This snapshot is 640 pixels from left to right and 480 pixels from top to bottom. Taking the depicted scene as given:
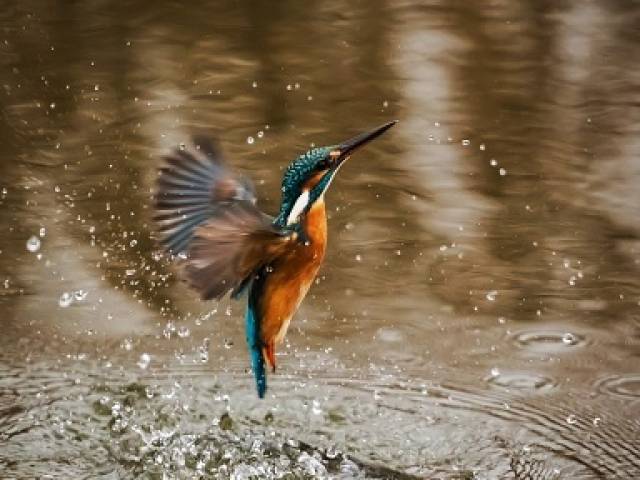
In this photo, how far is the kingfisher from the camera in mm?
3156

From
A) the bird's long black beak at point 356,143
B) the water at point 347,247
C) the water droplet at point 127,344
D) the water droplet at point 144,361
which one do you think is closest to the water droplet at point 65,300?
the water at point 347,247

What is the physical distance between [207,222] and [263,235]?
16 centimetres

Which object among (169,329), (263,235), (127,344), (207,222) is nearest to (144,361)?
(127,344)

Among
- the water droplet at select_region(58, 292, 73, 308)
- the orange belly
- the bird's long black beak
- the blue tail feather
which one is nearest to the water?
the water droplet at select_region(58, 292, 73, 308)

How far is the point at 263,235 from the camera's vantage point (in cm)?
304

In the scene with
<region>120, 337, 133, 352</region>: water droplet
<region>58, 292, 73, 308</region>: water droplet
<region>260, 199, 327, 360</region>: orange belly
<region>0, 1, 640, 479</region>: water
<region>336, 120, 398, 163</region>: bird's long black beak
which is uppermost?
<region>336, 120, 398, 163</region>: bird's long black beak

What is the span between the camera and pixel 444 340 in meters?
4.15

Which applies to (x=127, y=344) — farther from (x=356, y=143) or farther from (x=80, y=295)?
(x=356, y=143)

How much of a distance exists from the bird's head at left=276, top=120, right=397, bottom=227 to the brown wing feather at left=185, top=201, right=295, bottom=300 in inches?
4.2

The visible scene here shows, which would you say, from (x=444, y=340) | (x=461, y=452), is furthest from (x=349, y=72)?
(x=461, y=452)

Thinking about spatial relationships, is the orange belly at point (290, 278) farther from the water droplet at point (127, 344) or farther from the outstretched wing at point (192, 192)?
the water droplet at point (127, 344)

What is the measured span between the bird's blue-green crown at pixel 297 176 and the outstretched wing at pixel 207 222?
0.08 metres

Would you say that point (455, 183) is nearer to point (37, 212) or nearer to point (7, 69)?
point (37, 212)

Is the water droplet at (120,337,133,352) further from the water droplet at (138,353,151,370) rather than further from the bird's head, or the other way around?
the bird's head
